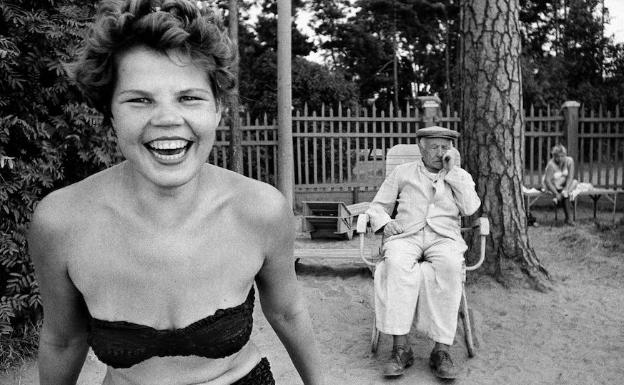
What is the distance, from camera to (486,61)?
A: 566 cm

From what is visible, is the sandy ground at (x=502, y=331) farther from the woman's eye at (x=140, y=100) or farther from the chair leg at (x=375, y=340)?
the woman's eye at (x=140, y=100)

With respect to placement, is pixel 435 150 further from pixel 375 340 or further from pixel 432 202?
pixel 375 340

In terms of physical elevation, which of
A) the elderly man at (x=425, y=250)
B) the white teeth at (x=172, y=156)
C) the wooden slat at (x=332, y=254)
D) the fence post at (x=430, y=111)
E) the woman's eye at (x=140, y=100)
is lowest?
the wooden slat at (x=332, y=254)

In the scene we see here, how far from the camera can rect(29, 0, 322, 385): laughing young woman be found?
1.17m

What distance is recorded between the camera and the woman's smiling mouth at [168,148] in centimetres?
116

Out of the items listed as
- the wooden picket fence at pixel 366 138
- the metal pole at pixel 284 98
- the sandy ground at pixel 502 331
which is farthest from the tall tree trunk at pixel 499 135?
the wooden picket fence at pixel 366 138

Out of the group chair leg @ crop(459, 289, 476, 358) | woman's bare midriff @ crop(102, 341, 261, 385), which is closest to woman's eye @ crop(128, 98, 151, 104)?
woman's bare midriff @ crop(102, 341, 261, 385)

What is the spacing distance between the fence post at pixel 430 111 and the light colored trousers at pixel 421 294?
722 cm

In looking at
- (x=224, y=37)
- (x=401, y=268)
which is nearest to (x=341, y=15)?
(x=401, y=268)

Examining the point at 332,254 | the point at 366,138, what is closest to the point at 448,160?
the point at 332,254

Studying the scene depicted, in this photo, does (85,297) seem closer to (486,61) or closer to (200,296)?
(200,296)

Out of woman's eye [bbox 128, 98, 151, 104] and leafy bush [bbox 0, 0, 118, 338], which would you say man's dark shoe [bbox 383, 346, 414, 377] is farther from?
woman's eye [bbox 128, 98, 151, 104]

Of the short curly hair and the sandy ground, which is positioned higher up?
the short curly hair

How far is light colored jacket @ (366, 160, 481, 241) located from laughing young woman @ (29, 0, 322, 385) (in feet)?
10.2
